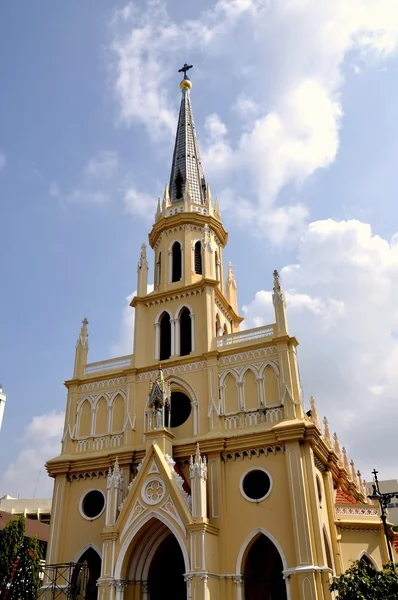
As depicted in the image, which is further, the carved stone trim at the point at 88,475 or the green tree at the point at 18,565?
the carved stone trim at the point at 88,475

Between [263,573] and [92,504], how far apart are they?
7.48 meters

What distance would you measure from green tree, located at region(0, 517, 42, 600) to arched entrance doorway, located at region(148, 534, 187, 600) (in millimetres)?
4681

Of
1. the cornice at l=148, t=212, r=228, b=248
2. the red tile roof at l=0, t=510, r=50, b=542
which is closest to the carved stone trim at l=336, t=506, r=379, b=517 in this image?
the cornice at l=148, t=212, r=228, b=248

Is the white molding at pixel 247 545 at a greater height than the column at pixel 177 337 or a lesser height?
lesser

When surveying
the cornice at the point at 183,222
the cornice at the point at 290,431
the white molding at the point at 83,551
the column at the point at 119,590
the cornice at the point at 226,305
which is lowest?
the column at the point at 119,590

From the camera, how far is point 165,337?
26.7 metres

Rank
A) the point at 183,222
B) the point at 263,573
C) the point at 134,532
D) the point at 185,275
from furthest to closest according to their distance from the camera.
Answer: the point at 183,222, the point at 185,275, the point at 263,573, the point at 134,532

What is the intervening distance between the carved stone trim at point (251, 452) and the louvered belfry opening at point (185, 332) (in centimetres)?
543

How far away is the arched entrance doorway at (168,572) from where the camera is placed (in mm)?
22359

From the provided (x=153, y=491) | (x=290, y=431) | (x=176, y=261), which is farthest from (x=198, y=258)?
(x=153, y=491)

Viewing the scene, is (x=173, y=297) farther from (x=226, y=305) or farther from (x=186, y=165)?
(x=186, y=165)

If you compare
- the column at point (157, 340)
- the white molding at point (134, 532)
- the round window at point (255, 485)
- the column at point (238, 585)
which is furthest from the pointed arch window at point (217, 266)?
the column at point (238, 585)

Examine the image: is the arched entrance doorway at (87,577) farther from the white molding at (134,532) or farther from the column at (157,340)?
the column at (157,340)

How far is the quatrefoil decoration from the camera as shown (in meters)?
20.5
